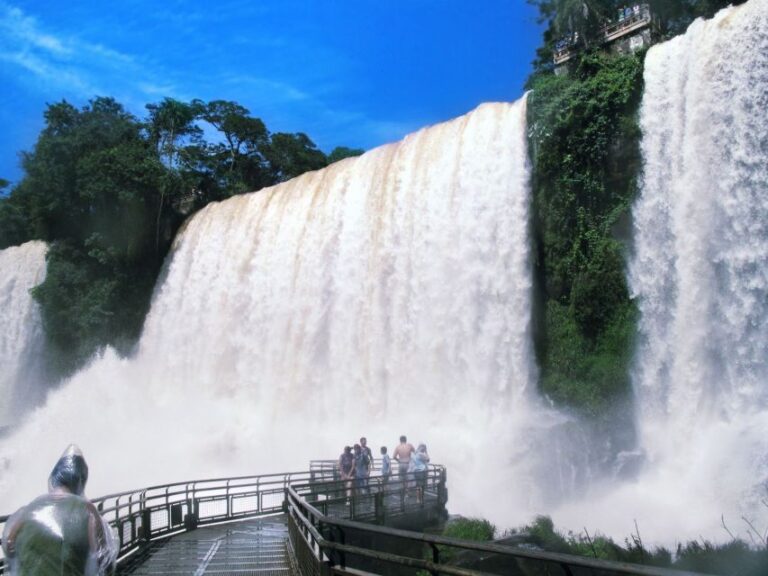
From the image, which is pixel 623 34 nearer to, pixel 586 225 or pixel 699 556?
pixel 586 225

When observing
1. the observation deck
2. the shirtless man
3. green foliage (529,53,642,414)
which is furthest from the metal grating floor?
green foliage (529,53,642,414)

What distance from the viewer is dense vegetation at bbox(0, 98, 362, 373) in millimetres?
39750

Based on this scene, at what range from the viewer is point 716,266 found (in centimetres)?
1828

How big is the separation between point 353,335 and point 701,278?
11.4 meters

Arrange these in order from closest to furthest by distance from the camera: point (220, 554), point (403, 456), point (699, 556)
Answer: point (699, 556)
point (220, 554)
point (403, 456)

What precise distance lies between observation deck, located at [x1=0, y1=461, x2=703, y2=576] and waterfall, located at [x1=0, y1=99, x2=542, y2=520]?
519cm

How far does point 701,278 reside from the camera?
18.5m

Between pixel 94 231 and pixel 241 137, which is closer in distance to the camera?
pixel 94 231

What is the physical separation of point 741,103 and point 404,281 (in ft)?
35.4

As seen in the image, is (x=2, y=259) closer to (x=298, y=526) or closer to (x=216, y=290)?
(x=216, y=290)

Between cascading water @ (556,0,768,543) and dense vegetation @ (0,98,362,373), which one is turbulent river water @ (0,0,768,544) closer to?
cascading water @ (556,0,768,543)

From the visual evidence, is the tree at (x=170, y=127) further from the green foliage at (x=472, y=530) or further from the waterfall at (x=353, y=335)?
the green foliage at (x=472, y=530)

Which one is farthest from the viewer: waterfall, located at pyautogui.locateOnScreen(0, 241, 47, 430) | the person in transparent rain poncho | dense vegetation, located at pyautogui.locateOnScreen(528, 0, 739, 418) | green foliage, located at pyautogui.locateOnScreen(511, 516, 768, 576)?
waterfall, located at pyautogui.locateOnScreen(0, 241, 47, 430)

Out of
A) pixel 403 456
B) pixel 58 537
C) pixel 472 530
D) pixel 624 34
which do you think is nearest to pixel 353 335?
pixel 403 456
